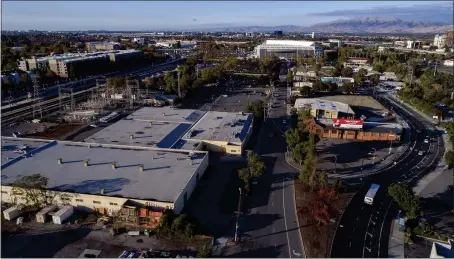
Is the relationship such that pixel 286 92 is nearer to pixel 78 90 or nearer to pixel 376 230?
pixel 78 90

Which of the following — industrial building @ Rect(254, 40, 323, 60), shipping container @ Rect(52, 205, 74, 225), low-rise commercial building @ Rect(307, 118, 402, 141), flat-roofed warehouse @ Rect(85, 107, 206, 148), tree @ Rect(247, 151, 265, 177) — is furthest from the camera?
industrial building @ Rect(254, 40, 323, 60)

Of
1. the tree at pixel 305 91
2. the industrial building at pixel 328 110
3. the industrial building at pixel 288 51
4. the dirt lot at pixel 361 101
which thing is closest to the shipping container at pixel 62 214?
the industrial building at pixel 328 110

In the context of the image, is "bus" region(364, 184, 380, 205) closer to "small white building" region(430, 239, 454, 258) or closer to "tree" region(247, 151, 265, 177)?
"small white building" region(430, 239, 454, 258)

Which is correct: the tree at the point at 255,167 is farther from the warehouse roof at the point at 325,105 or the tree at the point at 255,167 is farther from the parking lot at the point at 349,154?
the warehouse roof at the point at 325,105

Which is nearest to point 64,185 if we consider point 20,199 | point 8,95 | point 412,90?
point 20,199

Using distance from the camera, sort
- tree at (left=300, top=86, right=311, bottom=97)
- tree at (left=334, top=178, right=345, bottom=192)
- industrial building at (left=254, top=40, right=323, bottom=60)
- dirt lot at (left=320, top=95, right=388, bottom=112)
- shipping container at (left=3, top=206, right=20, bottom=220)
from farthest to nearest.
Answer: industrial building at (left=254, top=40, right=323, bottom=60) < tree at (left=300, top=86, right=311, bottom=97) < dirt lot at (left=320, top=95, right=388, bottom=112) < tree at (left=334, top=178, right=345, bottom=192) < shipping container at (left=3, top=206, right=20, bottom=220)

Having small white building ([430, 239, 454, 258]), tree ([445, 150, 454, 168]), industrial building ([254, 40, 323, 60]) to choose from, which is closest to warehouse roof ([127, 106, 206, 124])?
tree ([445, 150, 454, 168])
